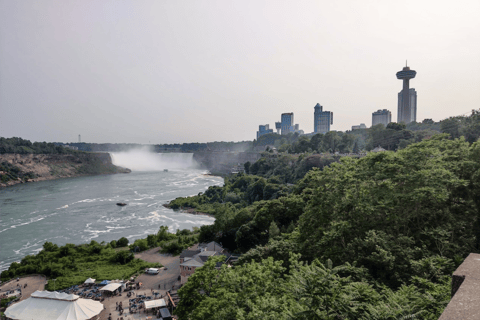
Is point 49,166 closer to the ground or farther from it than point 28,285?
farther from it

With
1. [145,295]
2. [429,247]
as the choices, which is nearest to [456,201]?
[429,247]

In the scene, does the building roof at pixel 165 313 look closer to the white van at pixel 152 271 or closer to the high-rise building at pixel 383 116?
the white van at pixel 152 271

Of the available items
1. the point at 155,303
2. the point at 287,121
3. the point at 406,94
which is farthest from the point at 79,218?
the point at 287,121

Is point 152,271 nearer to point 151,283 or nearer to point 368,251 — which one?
point 151,283

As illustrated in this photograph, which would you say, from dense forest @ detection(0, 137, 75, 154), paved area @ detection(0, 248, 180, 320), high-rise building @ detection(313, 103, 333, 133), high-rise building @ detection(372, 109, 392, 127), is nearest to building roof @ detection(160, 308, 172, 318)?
paved area @ detection(0, 248, 180, 320)

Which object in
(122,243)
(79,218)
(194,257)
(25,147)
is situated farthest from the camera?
(25,147)

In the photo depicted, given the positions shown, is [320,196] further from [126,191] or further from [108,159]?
[108,159]
